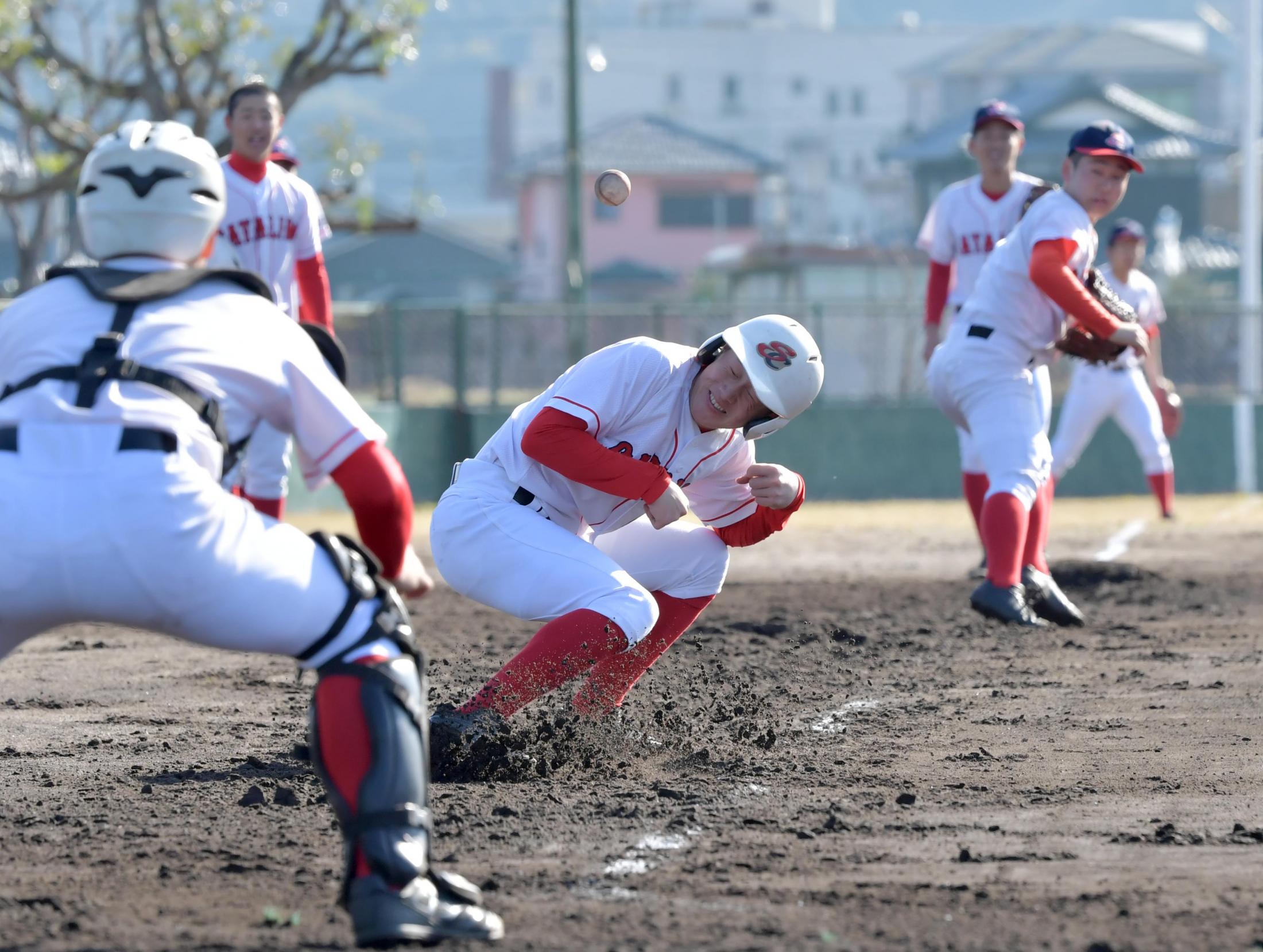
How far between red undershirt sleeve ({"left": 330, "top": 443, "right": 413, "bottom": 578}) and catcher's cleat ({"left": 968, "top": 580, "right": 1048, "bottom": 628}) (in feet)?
15.2

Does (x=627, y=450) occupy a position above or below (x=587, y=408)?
→ below

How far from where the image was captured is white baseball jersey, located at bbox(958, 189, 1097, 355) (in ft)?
25.0

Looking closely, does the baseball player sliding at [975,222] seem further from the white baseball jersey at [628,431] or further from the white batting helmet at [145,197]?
the white batting helmet at [145,197]

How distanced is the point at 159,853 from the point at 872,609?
18.0ft

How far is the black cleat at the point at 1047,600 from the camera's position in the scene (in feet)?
26.3

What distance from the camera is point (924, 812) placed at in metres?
4.58

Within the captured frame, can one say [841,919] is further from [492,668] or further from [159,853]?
[492,668]

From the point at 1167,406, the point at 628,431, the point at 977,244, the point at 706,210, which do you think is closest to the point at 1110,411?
the point at 1167,406

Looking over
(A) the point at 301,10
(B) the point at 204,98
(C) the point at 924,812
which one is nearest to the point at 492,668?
(C) the point at 924,812

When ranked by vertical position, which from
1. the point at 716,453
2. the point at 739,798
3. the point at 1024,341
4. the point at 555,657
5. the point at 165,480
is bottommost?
the point at 739,798

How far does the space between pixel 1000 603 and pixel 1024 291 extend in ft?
4.59

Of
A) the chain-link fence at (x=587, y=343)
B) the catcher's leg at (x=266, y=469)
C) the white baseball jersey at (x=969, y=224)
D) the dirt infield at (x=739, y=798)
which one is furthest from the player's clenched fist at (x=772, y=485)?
the chain-link fence at (x=587, y=343)

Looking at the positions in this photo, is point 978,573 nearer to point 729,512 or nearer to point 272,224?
point 272,224

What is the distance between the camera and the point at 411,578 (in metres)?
3.54
